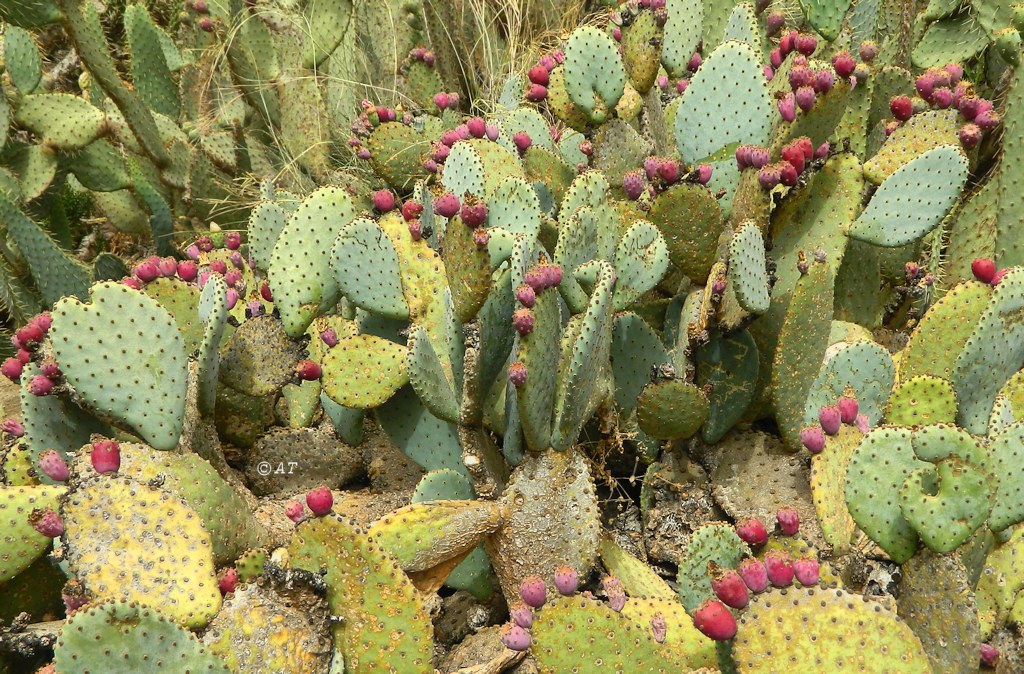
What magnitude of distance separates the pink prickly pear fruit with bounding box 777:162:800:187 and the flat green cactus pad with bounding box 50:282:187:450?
146cm

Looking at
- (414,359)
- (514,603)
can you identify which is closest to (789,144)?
(414,359)

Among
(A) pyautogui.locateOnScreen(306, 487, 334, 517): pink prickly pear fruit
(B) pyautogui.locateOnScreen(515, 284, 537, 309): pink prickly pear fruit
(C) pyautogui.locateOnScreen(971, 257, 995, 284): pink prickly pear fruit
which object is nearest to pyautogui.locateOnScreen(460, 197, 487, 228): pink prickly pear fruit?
(B) pyautogui.locateOnScreen(515, 284, 537, 309): pink prickly pear fruit

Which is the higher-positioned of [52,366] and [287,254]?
[287,254]

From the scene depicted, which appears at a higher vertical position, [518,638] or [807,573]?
[807,573]

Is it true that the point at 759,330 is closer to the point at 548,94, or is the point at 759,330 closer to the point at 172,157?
the point at 548,94

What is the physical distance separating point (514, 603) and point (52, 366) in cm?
112

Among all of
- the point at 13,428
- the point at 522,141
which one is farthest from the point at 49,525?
the point at 522,141

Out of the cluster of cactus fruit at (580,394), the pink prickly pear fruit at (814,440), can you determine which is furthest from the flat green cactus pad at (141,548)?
→ the pink prickly pear fruit at (814,440)

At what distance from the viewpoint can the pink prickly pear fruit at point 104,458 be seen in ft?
5.70

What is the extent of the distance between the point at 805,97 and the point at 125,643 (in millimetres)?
1944

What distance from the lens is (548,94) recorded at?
316 cm

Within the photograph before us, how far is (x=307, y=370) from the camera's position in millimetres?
2295

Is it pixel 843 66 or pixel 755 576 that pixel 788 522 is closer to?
pixel 755 576

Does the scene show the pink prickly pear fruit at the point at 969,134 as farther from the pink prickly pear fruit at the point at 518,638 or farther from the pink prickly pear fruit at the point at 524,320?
the pink prickly pear fruit at the point at 518,638
